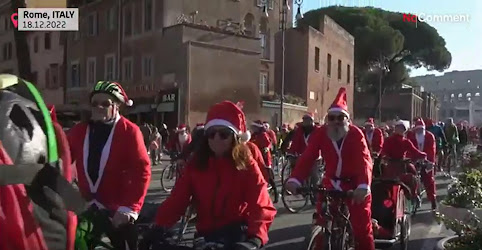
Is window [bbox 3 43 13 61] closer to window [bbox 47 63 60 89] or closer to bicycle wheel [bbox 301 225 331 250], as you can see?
window [bbox 47 63 60 89]

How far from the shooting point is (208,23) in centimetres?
3244

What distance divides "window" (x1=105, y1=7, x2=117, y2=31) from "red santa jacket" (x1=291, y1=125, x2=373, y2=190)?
97.1 feet

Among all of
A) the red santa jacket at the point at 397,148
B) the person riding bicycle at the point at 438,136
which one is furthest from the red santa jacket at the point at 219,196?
the person riding bicycle at the point at 438,136

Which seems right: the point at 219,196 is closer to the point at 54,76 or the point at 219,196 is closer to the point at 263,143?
the point at 263,143

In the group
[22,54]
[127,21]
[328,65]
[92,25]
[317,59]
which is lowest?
[22,54]

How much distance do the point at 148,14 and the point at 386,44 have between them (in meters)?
33.5

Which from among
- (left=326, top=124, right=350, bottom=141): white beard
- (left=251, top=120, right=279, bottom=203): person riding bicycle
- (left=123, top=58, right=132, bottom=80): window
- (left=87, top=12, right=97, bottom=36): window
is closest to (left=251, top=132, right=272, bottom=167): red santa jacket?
(left=251, top=120, right=279, bottom=203): person riding bicycle

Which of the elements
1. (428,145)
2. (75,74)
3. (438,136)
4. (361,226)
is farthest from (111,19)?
(361,226)

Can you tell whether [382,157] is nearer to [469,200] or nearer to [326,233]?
[469,200]

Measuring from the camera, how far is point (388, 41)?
2329 inches

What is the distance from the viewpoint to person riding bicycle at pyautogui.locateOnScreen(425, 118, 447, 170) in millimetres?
16828

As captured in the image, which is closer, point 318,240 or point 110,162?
point 110,162

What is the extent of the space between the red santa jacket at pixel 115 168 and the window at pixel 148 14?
27.1 m

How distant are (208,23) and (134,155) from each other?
94.4 feet
